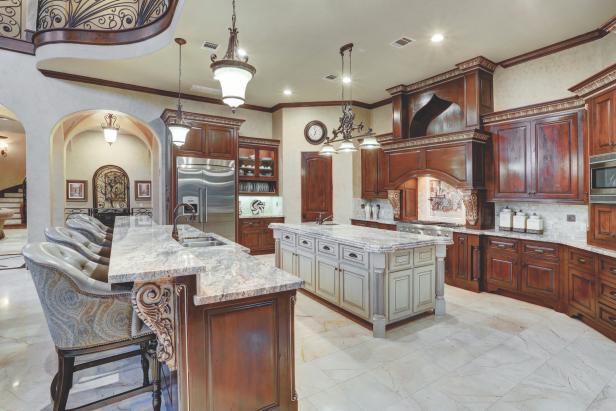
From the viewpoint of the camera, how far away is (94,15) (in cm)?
501

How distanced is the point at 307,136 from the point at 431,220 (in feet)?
10.7

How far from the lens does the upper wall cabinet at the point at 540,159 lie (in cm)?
388

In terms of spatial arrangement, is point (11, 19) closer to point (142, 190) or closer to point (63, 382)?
point (142, 190)

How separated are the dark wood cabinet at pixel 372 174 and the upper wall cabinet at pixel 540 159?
2173 millimetres

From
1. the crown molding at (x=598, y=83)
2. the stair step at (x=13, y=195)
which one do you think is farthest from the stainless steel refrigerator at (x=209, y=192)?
the stair step at (x=13, y=195)

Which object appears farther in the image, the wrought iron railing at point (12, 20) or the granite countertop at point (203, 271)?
the wrought iron railing at point (12, 20)

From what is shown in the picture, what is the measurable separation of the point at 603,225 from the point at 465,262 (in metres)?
1.72

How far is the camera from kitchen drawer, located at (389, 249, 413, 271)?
10.6ft

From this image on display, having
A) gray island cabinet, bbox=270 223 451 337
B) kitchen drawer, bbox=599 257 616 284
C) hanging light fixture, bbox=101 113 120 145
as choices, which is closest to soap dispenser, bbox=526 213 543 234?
kitchen drawer, bbox=599 257 616 284

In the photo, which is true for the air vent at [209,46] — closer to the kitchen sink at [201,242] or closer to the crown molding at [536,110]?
the kitchen sink at [201,242]

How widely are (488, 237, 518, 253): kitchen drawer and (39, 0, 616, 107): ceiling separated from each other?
2690 mm

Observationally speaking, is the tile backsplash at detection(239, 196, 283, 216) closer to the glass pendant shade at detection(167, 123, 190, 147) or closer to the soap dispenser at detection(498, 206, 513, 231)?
the glass pendant shade at detection(167, 123, 190, 147)

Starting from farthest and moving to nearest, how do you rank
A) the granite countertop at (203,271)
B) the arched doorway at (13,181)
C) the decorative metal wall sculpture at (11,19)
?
the arched doorway at (13,181), the decorative metal wall sculpture at (11,19), the granite countertop at (203,271)

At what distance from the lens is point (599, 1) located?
3.41 m
